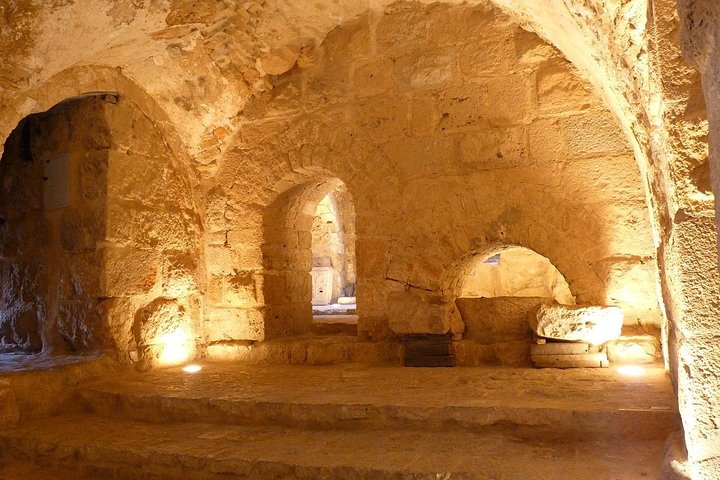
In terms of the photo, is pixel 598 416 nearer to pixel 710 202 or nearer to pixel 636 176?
pixel 710 202

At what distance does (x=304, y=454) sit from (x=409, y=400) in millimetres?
707

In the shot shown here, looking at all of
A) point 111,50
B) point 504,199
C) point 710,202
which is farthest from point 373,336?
point 710,202

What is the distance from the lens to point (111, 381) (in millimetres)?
4211

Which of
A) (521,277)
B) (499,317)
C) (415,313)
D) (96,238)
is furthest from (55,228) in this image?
(521,277)

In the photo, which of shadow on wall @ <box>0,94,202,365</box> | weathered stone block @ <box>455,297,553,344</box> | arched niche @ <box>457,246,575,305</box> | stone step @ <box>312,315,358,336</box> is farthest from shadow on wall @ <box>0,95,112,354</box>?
arched niche @ <box>457,246,575,305</box>

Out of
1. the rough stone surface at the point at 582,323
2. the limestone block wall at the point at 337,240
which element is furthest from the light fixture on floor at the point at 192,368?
the limestone block wall at the point at 337,240

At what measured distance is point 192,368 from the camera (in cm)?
478

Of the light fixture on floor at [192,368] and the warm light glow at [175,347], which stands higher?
the warm light glow at [175,347]

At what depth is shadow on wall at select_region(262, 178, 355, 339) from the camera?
523 centimetres

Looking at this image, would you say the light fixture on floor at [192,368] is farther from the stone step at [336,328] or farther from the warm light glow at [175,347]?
the stone step at [336,328]

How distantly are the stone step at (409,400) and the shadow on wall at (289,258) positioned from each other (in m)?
0.88

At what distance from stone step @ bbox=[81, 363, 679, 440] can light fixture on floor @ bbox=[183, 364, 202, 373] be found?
0.20m

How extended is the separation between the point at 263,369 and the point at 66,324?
1594 millimetres

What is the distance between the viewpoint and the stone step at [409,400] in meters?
2.86
